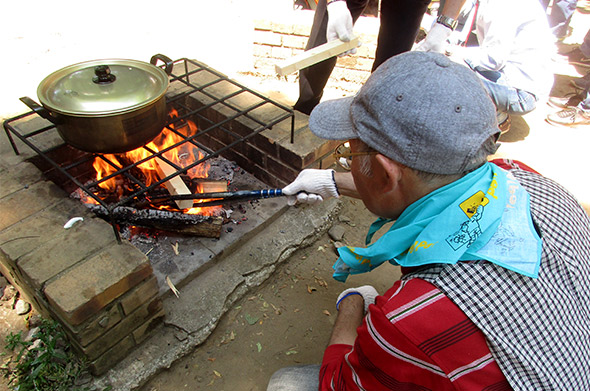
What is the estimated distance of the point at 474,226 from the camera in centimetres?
118

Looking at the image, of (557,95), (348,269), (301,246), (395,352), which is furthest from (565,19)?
(395,352)

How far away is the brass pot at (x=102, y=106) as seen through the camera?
185 centimetres

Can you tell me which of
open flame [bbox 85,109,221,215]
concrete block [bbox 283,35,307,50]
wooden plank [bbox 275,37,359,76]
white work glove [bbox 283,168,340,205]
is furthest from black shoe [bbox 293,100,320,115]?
white work glove [bbox 283,168,340,205]

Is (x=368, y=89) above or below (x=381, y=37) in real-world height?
above

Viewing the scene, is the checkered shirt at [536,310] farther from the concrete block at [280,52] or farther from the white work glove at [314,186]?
the concrete block at [280,52]

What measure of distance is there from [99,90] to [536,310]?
204 cm

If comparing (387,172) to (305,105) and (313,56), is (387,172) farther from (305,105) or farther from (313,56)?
(305,105)

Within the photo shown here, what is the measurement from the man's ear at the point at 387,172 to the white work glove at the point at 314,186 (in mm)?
761

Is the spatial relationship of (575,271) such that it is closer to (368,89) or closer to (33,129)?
(368,89)

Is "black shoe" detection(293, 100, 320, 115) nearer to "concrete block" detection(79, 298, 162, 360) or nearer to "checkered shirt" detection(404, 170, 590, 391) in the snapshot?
"concrete block" detection(79, 298, 162, 360)

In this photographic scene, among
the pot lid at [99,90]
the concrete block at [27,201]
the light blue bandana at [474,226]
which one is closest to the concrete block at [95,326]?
the concrete block at [27,201]

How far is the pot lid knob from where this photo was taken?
1.93 meters

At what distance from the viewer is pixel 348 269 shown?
1848 millimetres

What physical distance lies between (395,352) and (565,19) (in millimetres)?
8108
